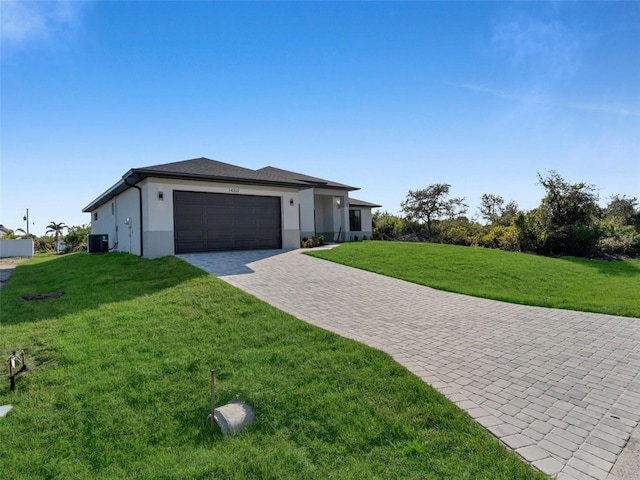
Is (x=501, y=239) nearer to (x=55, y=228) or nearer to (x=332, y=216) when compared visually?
Result: (x=332, y=216)

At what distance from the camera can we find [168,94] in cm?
1195

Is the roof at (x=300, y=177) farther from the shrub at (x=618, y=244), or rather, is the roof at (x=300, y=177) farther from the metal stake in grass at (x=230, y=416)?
the metal stake in grass at (x=230, y=416)

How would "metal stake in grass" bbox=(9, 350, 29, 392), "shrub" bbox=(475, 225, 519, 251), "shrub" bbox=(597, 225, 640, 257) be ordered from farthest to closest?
"shrub" bbox=(475, 225, 519, 251) < "shrub" bbox=(597, 225, 640, 257) < "metal stake in grass" bbox=(9, 350, 29, 392)

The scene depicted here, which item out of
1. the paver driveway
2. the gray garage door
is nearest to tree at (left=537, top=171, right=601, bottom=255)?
the paver driveway

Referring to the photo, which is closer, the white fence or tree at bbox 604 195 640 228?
the white fence

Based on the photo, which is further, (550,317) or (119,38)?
(119,38)

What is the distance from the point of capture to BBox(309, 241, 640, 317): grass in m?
8.49

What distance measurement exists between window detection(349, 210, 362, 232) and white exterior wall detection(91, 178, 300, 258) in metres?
9.90

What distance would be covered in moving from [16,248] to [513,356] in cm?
3897

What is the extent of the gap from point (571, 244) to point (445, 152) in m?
9.15

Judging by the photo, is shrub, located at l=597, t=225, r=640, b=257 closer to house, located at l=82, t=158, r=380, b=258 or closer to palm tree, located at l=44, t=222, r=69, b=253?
house, located at l=82, t=158, r=380, b=258

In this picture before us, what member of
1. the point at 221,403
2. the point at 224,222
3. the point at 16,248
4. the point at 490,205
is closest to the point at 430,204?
the point at 490,205

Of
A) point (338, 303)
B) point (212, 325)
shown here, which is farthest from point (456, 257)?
point (212, 325)

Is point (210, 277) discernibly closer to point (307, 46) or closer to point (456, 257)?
point (307, 46)
